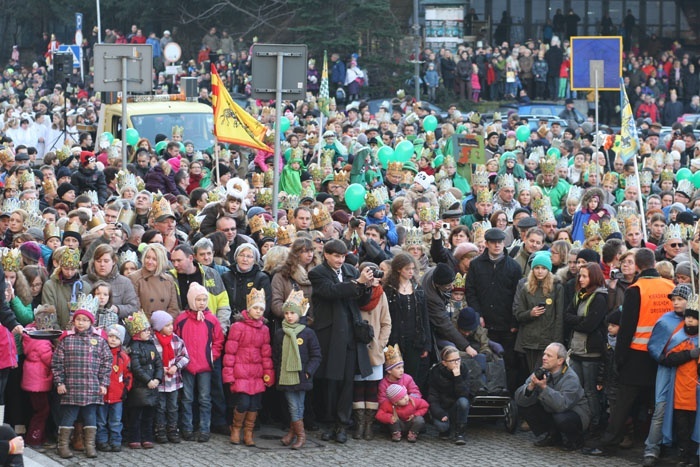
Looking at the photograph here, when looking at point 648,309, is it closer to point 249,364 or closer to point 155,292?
point 249,364

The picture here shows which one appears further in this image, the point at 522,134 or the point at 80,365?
the point at 522,134

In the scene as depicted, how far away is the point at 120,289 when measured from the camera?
1256cm

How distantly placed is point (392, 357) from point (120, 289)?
230 centimetres

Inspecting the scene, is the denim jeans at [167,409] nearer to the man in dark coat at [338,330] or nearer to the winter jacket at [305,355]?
the winter jacket at [305,355]

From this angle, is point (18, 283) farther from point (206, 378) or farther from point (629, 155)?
point (629, 155)

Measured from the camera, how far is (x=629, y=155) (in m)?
19.7

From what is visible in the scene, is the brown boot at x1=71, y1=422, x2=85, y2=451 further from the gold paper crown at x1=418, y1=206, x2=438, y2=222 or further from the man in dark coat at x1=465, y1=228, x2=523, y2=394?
the gold paper crown at x1=418, y1=206, x2=438, y2=222

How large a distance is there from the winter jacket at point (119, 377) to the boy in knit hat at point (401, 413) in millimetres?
2113

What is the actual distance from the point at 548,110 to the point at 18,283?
2618cm

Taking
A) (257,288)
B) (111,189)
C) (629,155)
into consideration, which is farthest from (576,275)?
(111,189)

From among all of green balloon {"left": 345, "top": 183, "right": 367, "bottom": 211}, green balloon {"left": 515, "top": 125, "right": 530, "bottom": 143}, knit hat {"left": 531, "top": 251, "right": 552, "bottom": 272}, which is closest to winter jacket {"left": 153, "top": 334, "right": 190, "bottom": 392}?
knit hat {"left": 531, "top": 251, "right": 552, "bottom": 272}

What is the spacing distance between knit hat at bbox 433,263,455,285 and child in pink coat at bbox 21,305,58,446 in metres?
3.26

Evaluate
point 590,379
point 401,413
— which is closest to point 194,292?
point 401,413

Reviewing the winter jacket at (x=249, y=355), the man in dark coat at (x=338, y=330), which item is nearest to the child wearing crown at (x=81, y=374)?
the winter jacket at (x=249, y=355)
